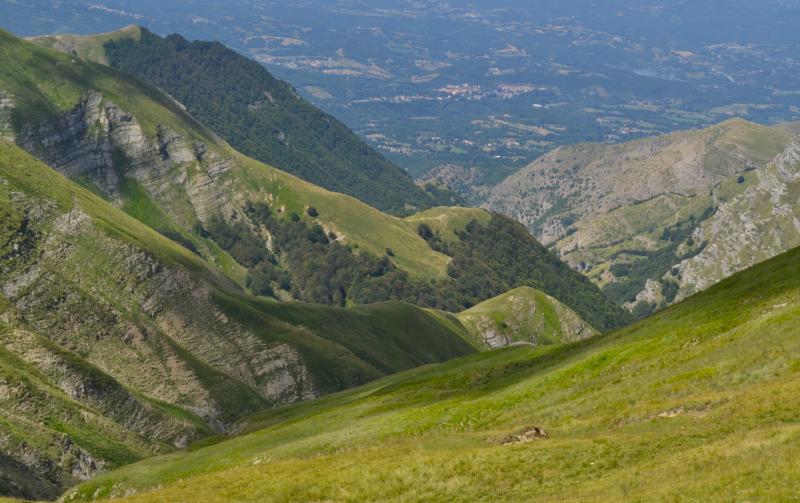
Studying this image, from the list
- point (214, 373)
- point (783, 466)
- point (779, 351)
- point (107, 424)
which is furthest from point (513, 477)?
point (214, 373)

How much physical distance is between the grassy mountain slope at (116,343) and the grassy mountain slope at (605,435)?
1346 inches

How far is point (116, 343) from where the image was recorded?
16388 cm

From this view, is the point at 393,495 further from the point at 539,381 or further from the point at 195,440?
the point at 195,440

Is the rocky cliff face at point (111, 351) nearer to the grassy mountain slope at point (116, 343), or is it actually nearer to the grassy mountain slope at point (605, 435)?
the grassy mountain slope at point (116, 343)

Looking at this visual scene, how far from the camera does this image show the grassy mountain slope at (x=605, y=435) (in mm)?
35281

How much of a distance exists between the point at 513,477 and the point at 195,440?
354ft

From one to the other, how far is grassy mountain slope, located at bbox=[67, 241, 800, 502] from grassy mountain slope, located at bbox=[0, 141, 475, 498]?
112 ft

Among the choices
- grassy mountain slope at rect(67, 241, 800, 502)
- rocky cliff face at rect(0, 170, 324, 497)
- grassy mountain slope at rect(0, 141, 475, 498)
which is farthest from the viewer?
grassy mountain slope at rect(0, 141, 475, 498)

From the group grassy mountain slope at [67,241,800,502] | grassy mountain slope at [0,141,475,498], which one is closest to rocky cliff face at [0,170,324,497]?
grassy mountain slope at [0,141,475,498]

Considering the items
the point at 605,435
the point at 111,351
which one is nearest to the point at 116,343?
the point at 111,351

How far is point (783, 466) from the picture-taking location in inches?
1222

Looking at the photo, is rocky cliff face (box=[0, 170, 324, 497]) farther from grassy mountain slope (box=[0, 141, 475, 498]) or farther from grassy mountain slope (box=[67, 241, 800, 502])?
grassy mountain slope (box=[67, 241, 800, 502])

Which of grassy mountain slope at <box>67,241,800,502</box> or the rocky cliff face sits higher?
grassy mountain slope at <box>67,241,800,502</box>

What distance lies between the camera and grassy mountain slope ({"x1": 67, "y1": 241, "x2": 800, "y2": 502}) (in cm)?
3528
